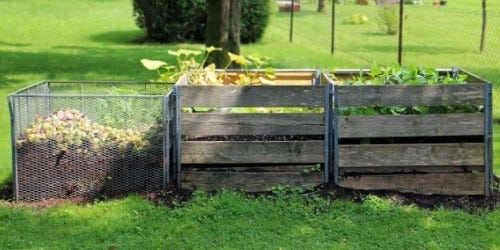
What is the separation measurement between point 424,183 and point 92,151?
2678 millimetres

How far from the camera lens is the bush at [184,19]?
2191 centimetres

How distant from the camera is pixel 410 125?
6055mm

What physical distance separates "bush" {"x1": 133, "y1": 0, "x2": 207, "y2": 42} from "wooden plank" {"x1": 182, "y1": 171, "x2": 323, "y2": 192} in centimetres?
1614

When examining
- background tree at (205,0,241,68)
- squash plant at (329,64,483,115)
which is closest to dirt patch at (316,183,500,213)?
squash plant at (329,64,483,115)

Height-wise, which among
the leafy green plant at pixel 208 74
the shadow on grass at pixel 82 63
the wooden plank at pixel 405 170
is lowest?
the wooden plank at pixel 405 170

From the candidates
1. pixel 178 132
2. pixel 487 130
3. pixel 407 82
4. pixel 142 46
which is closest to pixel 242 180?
pixel 178 132

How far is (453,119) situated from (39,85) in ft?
12.3

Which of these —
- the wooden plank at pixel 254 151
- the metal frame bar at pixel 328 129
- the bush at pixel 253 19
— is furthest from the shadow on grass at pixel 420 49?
the wooden plank at pixel 254 151

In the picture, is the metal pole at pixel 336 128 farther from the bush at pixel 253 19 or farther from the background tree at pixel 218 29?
the bush at pixel 253 19

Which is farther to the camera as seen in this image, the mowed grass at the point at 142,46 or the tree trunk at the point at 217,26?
the mowed grass at the point at 142,46

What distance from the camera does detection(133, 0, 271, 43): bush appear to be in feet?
71.9

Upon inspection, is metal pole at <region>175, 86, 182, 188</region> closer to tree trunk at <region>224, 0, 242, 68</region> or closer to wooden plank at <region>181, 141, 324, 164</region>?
wooden plank at <region>181, 141, 324, 164</region>

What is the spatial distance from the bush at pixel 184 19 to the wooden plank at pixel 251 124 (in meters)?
16.0

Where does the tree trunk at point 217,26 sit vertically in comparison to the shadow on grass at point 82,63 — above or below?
above
